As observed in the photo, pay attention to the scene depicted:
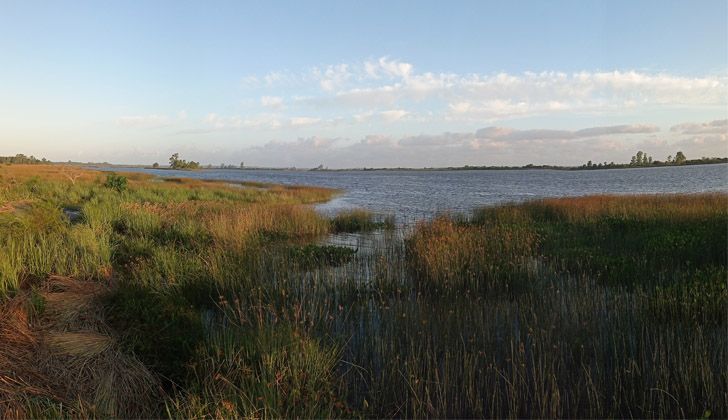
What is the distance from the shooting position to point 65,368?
432 centimetres

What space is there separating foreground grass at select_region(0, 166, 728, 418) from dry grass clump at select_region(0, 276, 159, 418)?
0.07ft

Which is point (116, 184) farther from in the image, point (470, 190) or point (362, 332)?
point (470, 190)

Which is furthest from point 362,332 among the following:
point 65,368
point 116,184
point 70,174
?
point 70,174

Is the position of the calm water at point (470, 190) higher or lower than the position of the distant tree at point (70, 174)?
lower

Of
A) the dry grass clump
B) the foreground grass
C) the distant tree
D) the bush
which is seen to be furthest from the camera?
the distant tree

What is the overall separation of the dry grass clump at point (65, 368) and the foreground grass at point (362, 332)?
2cm

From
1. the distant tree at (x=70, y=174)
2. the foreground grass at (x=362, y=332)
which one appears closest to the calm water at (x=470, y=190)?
the foreground grass at (x=362, y=332)

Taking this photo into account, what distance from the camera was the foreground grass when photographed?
12.9ft

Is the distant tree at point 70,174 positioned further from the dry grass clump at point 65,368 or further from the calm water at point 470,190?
the dry grass clump at point 65,368

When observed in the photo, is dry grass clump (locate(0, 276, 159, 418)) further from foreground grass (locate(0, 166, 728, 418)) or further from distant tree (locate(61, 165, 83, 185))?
distant tree (locate(61, 165, 83, 185))

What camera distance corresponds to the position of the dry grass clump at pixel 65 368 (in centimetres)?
375

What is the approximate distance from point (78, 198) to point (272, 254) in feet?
60.1

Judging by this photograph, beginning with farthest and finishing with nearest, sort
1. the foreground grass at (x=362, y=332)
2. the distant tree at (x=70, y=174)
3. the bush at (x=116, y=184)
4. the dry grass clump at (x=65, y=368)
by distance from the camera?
the distant tree at (x=70, y=174) → the bush at (x=116, y=184) → the foreground grass at (x=362, y=332) → the dry grass clump at (x=65, y=368)

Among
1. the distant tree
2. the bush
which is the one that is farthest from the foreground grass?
the distant tree
